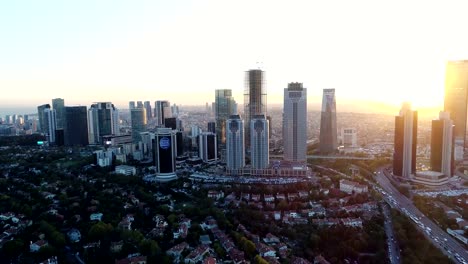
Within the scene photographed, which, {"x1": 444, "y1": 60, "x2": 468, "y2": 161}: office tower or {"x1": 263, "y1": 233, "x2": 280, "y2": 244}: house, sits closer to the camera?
{"x1": 263, "y1": 233, "x2": 280, "y2": 244}: house

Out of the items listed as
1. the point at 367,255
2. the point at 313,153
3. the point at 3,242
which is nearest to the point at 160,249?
the point at 3,242

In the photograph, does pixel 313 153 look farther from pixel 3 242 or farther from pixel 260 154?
pixel 3 242

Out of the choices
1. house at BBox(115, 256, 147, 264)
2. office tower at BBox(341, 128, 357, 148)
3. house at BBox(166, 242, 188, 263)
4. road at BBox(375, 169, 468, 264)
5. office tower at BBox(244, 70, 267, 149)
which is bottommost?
road at BBox(375, 169, 468, 264)

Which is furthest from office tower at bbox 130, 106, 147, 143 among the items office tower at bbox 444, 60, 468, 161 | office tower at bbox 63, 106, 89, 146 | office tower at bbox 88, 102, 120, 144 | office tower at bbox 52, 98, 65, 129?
office tower at bbox 444, 60, 468, 161

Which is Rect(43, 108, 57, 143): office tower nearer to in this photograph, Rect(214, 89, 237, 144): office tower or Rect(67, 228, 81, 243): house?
Rect(214, 89, 237, 144): office tower

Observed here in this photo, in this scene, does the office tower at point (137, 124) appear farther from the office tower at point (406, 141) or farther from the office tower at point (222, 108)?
the office tower at point (406, 141)

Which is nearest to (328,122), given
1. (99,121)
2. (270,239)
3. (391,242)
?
(391,242)

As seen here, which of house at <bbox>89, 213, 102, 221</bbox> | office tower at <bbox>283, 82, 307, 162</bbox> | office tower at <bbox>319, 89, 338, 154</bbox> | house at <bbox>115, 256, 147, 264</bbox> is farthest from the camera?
office tower at <bbox>319, 89, 338, 154</bbox>
